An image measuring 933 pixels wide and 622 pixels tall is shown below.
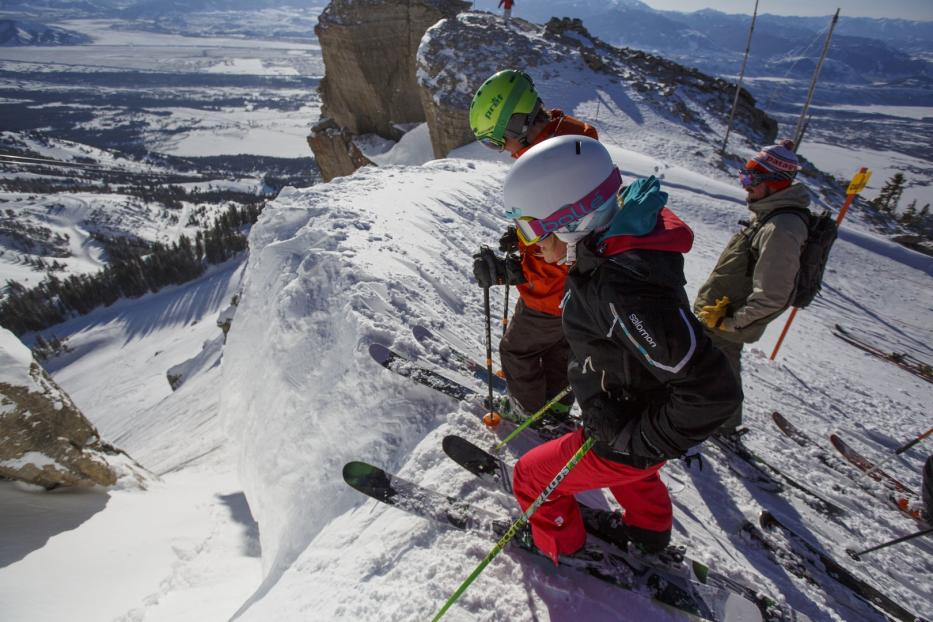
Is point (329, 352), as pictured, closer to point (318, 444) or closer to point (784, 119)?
point (318, 444)

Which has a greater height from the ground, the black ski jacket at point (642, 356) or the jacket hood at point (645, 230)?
the jacket hood at point (645, 230)

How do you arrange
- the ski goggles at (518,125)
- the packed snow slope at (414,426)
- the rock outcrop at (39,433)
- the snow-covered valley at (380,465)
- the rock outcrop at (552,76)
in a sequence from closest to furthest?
the packed snow slope at (414,426)
the snow-covered valley at (380,465)
the ski goggles at (518,125)
the rock outcrop at (39,433)
the rock outcrop at (552,76)

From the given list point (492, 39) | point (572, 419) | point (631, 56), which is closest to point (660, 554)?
point (572, 419)

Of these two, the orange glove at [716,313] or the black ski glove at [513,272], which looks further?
the orange glove at [716,313]

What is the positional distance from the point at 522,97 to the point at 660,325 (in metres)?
2.90

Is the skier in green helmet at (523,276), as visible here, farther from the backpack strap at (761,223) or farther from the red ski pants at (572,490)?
the backpack strap at (761,223)

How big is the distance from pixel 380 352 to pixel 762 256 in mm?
3591

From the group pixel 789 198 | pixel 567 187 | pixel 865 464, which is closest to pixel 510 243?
pixel 567 187

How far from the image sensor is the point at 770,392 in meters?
6.52

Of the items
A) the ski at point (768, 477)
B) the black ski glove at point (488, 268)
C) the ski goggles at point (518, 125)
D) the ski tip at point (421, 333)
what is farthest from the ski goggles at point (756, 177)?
the ski tip at point (421, 333)

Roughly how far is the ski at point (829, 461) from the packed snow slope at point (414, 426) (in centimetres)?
17

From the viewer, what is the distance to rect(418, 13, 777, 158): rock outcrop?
19906 mm

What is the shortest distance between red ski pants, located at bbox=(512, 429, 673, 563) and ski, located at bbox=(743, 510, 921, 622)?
1455 mm

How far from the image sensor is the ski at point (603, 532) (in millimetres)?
2906
